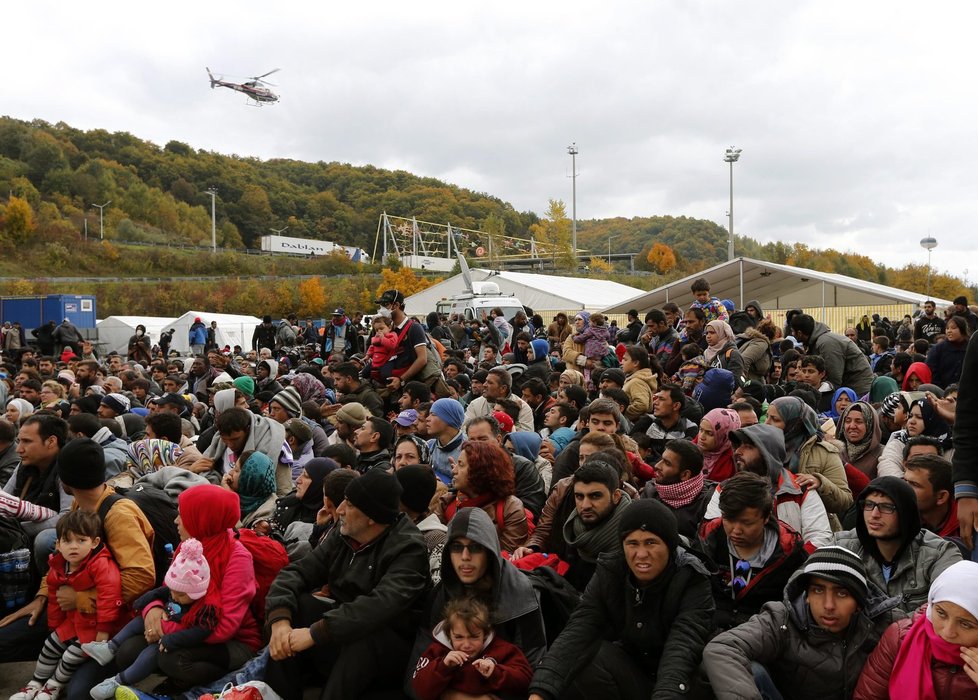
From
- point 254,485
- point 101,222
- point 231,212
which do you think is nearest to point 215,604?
point 254,485

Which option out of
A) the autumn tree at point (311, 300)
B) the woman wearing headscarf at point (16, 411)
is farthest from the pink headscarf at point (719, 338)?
the autumn tree at point (311, 300)

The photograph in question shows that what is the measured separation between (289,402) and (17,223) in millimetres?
63382

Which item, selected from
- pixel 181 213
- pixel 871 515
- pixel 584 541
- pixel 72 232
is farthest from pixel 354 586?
pixel 181 213

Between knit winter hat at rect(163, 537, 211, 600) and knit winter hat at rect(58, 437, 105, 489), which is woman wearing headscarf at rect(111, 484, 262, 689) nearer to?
knit winter hat at rect(163, 537, 211, 600)

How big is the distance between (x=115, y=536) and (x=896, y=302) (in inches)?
885

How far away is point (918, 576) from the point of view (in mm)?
3209

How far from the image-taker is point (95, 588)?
3.98 metres

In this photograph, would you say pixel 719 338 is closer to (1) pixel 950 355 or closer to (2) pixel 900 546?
(1) pixel 950 355

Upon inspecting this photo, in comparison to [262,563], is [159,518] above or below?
above

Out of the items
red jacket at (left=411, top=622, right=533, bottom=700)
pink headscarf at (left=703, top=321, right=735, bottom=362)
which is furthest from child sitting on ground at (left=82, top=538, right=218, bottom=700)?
pink headscarf at (left=703, top=321, right=735, bottom=362)

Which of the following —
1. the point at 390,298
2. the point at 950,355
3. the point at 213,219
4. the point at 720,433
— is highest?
the point at 213,219

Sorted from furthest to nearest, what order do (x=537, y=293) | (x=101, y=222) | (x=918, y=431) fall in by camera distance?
(x=101, y=222) → (x=537, y=293) → (x=918, y=431)

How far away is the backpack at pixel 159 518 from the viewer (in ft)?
14.1

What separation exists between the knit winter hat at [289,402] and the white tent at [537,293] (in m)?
22.5
